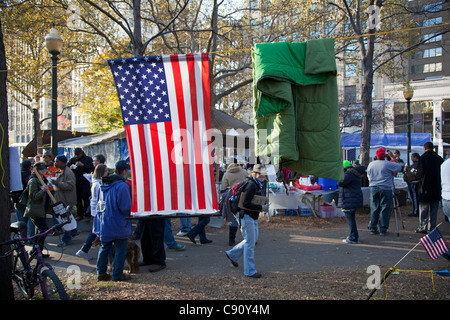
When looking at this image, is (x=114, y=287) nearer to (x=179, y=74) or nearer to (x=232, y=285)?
(x=232, y=285)

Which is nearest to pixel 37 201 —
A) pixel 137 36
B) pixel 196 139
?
pixel 196 139

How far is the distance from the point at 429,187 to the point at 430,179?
0.64ft

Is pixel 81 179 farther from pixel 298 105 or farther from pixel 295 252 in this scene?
pixel 298 105

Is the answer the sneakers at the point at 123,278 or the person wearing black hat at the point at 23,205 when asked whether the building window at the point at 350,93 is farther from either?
the sneakers at the point at 123,278

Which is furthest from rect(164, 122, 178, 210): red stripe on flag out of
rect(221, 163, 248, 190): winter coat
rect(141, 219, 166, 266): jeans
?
rect(221, 163, 248, 190): winter coat

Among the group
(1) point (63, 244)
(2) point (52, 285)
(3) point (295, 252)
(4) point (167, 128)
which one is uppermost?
(4) point (167, 128)

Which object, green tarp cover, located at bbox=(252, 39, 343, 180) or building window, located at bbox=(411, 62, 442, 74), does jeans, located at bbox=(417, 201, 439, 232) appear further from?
building window, located at bbox=(411, 62, 442, 74)

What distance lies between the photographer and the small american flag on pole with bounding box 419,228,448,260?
458cm

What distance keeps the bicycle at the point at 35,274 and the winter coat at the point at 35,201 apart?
6.32 feet

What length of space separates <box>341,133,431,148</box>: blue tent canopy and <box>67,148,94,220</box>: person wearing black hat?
66.4ft

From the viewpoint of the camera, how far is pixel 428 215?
8430 millimetres
